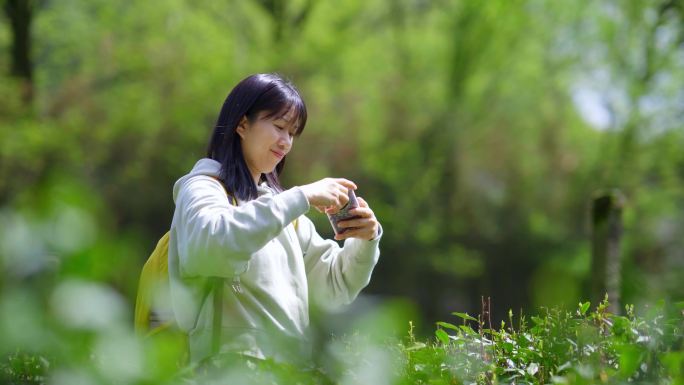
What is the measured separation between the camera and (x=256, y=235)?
84.7 inches

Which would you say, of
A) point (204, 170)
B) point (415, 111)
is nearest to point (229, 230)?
point (204, 170)

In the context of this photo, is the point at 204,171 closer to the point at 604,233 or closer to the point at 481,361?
the point at 481,361

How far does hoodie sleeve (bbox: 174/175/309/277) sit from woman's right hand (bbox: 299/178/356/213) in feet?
0.21

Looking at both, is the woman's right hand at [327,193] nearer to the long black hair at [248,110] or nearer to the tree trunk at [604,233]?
the long black hair at [248,110]

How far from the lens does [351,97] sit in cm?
2114

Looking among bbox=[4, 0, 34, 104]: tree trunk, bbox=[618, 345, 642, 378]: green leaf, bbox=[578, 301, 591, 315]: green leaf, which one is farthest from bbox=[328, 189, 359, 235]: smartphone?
bbox=[4, 0, 34, 104]: tree trunk

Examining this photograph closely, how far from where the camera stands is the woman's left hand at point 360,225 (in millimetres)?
2596

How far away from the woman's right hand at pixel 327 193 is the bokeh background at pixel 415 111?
16.6 metres

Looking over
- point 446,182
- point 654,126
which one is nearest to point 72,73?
point 446,182

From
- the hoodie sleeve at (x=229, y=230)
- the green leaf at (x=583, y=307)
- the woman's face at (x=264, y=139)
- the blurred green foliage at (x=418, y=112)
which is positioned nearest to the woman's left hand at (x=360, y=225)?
the woman's face at (x=264, y=139)

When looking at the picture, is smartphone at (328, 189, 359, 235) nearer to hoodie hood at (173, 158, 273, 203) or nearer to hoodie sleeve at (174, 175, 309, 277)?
hoodie hood at (173, 158, 273, 203)

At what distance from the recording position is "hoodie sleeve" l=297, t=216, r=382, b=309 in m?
2.72

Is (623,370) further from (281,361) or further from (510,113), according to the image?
(510,113)

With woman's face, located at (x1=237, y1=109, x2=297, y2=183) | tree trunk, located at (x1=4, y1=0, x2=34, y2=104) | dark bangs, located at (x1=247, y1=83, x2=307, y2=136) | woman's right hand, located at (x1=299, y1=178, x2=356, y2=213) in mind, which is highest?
tree trunk, located at (x1=4, y1=0, x2=34, y2=104)
